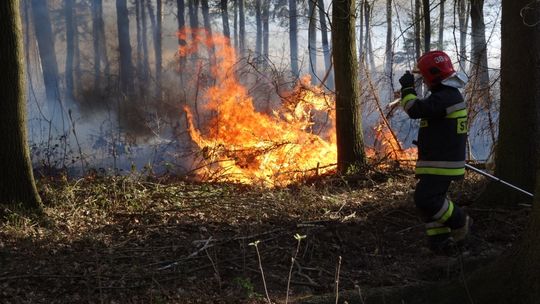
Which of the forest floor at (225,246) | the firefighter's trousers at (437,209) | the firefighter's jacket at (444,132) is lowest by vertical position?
the forest floor at (225,246)

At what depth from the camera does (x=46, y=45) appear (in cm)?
2442

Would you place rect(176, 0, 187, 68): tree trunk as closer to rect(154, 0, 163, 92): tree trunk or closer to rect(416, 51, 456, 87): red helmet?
rect(154, 0, 163, 92): tree trunk

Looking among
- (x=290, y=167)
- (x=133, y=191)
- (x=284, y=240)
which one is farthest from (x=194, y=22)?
(x=284, y=240)

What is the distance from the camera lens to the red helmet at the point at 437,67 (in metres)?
4.27

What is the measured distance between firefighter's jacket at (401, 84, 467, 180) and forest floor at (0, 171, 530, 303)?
30.2 inches

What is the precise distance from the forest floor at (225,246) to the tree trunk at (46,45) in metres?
18.3

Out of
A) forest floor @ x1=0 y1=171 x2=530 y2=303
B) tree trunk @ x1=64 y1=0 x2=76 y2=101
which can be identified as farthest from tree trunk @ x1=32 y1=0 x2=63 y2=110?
forest floor @ x1=0 y1=171 x2=530 y2=303

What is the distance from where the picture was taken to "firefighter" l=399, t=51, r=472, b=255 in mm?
4195

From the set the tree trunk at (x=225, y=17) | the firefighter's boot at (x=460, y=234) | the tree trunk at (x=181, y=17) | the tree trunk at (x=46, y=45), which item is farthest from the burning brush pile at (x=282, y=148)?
the tree trunk at (x=225, y=17)

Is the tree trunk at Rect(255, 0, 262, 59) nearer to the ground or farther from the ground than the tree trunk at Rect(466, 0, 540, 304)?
farther from the ground

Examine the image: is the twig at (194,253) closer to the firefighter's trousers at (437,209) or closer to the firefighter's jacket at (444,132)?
the firefighter's trousers at (437,209)

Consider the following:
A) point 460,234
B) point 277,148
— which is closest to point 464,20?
point 277,148

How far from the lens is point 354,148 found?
27.1 ft

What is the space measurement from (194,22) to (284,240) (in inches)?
874
